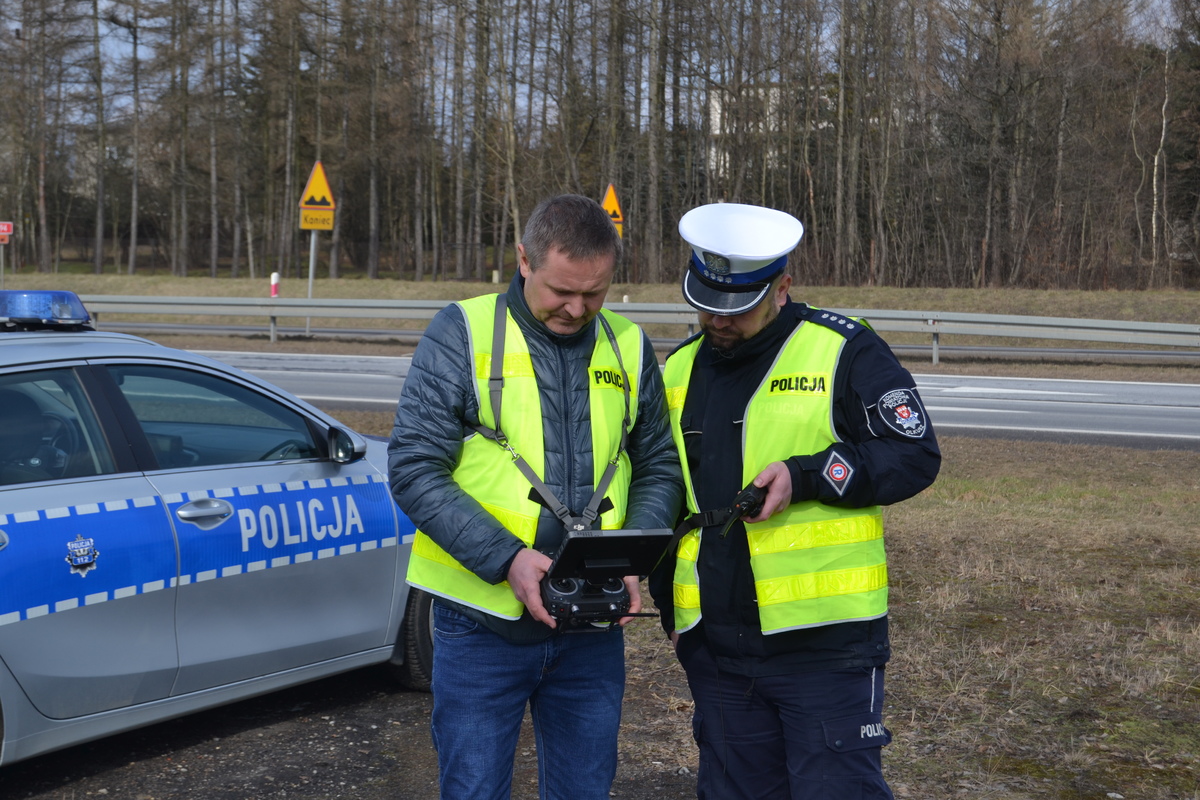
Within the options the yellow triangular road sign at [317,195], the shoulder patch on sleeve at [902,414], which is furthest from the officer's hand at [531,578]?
the yellow triangular road sign at [317,195]

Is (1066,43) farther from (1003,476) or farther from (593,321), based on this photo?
(593,321)

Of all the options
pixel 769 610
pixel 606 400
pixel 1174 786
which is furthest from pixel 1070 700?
pixel 606 400

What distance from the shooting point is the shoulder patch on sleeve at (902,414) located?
258cm

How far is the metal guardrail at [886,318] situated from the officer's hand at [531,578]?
51.3 feet

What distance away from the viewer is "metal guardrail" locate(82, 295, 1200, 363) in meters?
19.1

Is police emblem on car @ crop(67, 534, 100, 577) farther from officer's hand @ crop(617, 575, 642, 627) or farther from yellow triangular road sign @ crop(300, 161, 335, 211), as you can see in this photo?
yellow triangular road sign @ crop(300, 161, 335, 211)

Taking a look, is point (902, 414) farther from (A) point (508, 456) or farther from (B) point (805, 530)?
(A) point (508, 456)

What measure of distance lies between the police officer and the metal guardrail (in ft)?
49.9

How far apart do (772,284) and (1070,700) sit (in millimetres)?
2722

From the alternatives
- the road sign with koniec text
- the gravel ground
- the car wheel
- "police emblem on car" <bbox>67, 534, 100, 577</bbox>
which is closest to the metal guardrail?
the road sign with koniec text

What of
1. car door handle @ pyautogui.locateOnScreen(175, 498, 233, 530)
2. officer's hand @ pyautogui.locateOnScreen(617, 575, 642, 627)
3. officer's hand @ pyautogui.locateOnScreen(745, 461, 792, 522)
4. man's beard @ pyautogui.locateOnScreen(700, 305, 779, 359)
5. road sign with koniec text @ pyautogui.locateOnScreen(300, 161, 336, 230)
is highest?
road sign with koniec text @ pyautogui.locateOnScreen(300, 161, 336, 230)

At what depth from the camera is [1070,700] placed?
4.52 metres

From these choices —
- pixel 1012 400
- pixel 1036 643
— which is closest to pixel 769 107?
pixel 1012 400

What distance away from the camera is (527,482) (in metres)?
2.53
